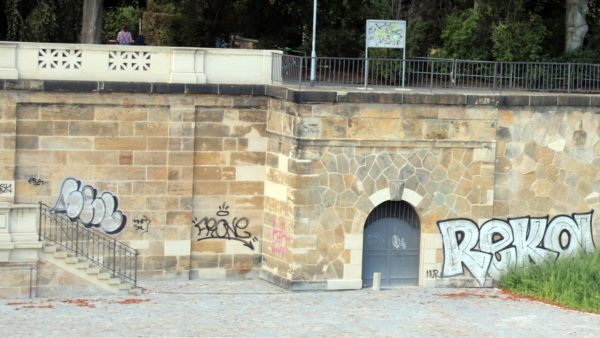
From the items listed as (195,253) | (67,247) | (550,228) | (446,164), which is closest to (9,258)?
(67,247)

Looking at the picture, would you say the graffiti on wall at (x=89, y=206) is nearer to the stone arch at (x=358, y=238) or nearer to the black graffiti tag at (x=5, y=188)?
the black graffiti tag at (x=5, y=188)

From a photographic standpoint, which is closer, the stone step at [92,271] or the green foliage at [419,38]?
the stone step at [92,271]

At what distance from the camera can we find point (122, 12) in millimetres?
65250

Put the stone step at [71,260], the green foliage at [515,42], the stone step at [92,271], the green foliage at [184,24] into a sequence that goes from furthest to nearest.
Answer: the green foliage at [184,24] → the green foliage at [515,42] → the stone step at [92,271] → the stone step at [71,260]

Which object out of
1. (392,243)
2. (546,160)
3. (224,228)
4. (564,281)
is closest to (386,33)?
(546,160)

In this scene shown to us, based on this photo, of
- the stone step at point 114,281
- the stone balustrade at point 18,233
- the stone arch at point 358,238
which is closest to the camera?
the stone balustrade at point 18,233

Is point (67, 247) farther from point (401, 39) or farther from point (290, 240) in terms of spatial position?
point (401, 39)

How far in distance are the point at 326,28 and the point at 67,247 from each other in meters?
13.8

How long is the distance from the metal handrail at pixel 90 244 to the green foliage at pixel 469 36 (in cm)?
1282

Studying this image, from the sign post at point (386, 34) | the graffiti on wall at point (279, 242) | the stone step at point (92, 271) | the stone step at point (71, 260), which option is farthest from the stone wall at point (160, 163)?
the sign post at point (386, 34)

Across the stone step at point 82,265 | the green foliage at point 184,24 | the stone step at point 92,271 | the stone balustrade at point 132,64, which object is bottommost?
the stone step at point 92,271

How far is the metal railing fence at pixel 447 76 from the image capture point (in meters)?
36.7

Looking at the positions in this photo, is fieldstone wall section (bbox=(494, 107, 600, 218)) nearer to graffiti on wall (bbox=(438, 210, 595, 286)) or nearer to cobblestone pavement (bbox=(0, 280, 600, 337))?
graffiti on wall (bbox=(438, 210, 595, 286))

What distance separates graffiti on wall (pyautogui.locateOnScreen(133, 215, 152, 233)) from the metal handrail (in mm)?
540
